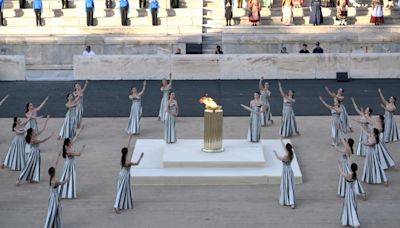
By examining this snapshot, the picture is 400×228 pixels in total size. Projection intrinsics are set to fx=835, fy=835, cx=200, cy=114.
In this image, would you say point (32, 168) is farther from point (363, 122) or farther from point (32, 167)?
point (363, 122)

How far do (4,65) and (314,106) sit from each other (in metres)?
11.4

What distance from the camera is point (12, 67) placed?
29859 mm

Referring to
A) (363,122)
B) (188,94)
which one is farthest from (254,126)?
(188,94)

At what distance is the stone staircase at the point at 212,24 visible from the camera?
1375 inches

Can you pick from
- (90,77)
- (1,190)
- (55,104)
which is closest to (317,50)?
(90,77)

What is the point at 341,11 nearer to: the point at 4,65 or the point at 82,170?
the point at 4,65

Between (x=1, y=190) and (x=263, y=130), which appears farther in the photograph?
(x=263, y=130)

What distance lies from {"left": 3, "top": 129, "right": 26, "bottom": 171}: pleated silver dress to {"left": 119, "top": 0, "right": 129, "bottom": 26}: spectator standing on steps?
56.2ft

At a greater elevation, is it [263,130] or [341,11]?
[341,11]

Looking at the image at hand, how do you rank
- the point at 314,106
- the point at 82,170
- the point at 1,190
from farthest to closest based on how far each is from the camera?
the point at 314,106, the point at 82,170, the point at 1,190

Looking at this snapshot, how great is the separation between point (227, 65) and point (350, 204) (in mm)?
14869

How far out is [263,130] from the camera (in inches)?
901

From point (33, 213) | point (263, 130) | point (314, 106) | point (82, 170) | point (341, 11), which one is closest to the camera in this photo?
point (33, 213)

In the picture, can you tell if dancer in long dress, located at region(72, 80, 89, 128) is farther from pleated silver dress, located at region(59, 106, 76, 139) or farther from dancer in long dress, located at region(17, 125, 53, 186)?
dancer in long dress, located at region(17, 125, 53, 186)
